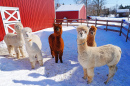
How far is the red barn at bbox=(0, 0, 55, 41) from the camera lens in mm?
6633

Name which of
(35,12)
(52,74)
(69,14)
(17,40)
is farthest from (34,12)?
(69,14)

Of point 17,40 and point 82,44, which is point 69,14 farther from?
point 82,44

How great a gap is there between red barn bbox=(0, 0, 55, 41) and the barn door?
0.07 meters

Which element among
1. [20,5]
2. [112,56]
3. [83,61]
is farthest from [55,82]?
[20,5]

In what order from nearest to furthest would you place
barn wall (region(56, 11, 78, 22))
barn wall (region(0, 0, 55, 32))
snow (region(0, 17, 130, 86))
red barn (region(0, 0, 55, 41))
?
snow (region(0, 17, 130, 86))
red barn (region(0, 0, 55, 41))
barn wall (region(0, 0, 55, 32))
barn wall (region(56, 11, 78, 22))

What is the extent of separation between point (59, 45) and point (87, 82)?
157cm

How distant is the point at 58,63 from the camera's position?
3.69 meters

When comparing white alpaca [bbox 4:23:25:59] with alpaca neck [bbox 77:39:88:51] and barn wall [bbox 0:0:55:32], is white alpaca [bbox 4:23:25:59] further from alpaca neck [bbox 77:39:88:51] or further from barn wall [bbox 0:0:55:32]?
barn wall [bbox 0:0:55:32]

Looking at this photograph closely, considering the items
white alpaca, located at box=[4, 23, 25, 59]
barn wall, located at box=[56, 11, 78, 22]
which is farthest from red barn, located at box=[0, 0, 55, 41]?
barn wall, located at box=[56, 11, 78, 22]

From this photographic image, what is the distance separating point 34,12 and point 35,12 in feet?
0.45

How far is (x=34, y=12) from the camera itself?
8828mm

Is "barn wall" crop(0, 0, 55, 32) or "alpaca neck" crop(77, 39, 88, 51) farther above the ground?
"barn wall" crop(0, 0, 55, 32)

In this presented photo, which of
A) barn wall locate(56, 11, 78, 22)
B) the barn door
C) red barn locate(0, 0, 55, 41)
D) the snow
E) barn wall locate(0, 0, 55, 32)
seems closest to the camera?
the snow

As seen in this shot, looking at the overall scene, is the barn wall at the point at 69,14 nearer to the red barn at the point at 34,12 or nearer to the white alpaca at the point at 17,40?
the red barn at the point at 34,12
